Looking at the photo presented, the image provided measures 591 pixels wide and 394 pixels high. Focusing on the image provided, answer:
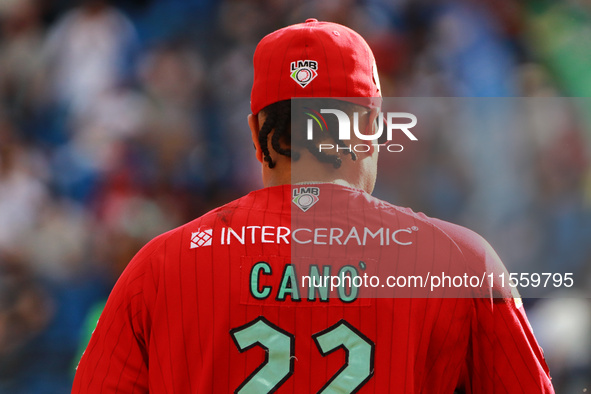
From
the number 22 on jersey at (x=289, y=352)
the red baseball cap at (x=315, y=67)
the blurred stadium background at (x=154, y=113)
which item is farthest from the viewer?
the blurred stadium background at (x=154, y=113)

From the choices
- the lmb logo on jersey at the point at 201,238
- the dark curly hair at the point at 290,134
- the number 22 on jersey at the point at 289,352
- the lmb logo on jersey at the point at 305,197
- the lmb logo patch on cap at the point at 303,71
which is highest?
the lmb logo patch on cap at the point at 303,71

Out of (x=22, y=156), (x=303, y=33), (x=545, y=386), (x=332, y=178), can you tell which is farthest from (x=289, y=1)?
(x=545, y=386)

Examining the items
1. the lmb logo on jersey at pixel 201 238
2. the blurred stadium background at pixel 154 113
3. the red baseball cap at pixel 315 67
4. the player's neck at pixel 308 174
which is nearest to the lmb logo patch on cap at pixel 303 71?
the red baseball cap at pixel 315 67

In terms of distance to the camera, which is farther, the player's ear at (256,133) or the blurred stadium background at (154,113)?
the blurred stadium background at (154,113)

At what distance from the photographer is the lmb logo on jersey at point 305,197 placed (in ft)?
2.75

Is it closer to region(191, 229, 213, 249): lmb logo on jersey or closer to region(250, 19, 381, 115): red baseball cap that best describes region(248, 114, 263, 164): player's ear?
region(250, 19, 381, 115): red baseball cap

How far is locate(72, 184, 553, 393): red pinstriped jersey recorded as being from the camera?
0.79 metres

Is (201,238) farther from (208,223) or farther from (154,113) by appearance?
(154,113)

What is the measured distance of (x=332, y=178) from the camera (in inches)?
34.0

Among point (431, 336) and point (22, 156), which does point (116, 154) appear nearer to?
point (22, 156)

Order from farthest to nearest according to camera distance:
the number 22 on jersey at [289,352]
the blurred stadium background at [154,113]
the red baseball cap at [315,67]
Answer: the blurred stadium background at [154,113] < the red baseball cap at [315,67] < the number 22 on jersey at [289,352]

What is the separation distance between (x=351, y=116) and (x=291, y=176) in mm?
129

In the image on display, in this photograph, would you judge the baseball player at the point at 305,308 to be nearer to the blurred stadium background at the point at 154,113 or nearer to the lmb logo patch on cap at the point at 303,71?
the lmb logo patch on cap at the point at 303,71

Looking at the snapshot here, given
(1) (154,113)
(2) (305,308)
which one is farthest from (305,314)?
(1) (154,113)
